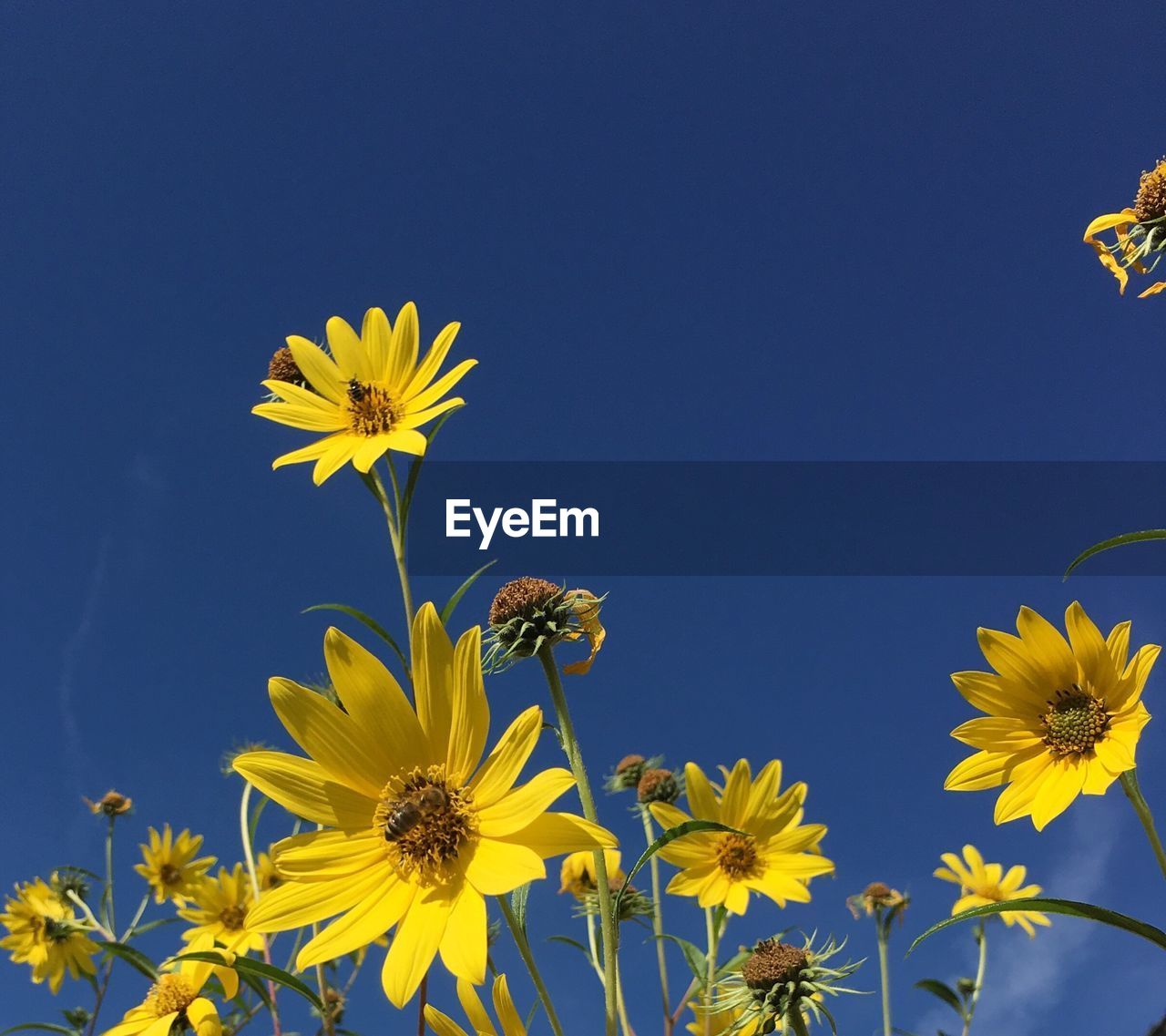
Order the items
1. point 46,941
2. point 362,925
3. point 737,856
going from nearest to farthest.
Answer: point 362,925 < point 737,856 < point 46,941

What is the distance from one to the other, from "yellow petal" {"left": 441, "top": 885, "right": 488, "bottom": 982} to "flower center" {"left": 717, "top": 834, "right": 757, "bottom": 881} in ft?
6.23

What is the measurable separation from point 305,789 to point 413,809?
178mm

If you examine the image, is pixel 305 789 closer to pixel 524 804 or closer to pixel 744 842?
pixel 524 804

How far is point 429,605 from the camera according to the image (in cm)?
142

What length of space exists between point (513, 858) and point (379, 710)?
0.37 metres

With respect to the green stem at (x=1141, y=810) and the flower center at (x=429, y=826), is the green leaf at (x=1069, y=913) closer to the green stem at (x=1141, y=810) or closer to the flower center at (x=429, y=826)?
the green stem at (x=1141, y=810)

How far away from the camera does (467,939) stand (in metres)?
1.26

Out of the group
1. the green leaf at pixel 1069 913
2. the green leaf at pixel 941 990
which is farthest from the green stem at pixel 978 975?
the green leaf at pixel 1069 913

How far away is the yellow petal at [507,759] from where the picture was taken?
1353mm

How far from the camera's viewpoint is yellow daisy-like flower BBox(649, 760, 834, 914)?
9.56 feet

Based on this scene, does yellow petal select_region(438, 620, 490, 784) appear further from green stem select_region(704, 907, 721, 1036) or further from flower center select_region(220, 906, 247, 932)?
flower center select_region(220, 906, 247, 932)

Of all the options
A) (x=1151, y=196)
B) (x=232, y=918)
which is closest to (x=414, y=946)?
(x=1151, y=196)

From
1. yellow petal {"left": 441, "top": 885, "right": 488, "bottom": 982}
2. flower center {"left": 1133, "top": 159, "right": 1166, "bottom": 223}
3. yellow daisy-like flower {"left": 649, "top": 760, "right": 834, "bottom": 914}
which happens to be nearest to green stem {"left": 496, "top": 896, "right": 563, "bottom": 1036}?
yellow petal {"left": 441, "top": 885, "right": 488, "bottom": 982}

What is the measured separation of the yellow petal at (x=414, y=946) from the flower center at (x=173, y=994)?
1.76m
